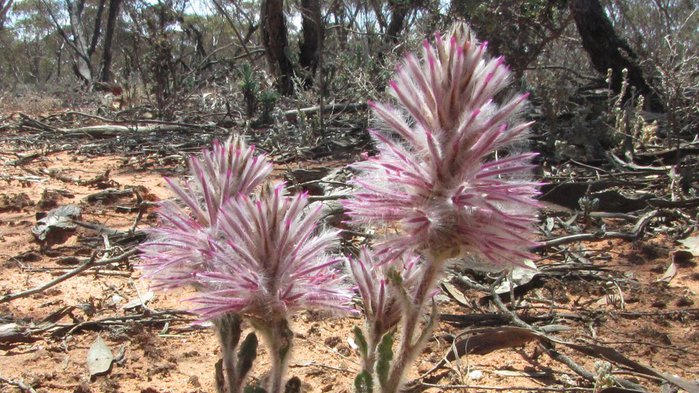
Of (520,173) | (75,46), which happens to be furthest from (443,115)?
(75,46)

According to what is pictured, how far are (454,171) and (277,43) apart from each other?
11592mm

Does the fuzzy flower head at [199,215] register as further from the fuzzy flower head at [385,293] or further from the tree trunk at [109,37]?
the tree trunk at [109,37]

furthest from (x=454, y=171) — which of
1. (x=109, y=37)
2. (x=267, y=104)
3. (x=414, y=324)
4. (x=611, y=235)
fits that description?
(x=109, y=37)

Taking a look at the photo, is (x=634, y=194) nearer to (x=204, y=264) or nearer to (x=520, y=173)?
(x=520, y=173)

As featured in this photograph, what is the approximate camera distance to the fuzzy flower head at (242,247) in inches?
56.6

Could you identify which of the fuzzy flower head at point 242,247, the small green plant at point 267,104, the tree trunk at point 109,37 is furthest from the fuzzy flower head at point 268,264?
the tree trunk at point 109,37

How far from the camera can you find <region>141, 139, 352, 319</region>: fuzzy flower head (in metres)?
1.44

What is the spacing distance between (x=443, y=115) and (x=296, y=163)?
526 cm

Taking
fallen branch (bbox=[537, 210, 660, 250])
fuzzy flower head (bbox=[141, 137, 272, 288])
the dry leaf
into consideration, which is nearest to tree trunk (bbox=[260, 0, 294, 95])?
fallen branch (bbox=[537, 210, 660, 250])

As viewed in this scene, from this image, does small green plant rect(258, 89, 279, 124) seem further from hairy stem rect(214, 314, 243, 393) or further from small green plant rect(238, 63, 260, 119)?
hairy stem rect(214, 314, 243, 393)

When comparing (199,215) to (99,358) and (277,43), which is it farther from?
(277,43)

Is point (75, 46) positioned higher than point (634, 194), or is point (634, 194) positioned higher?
point (75, 46)

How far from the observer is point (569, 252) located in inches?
154

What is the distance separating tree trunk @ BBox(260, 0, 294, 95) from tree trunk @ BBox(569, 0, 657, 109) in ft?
19.4
